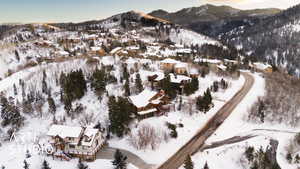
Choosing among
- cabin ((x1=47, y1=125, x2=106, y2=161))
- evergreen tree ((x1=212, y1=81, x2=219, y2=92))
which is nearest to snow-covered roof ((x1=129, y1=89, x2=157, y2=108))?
cabin ((x1=47, y1=125, x2=106, y2=161))

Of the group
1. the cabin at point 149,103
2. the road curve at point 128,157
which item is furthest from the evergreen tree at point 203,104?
the road curve at point 128,157

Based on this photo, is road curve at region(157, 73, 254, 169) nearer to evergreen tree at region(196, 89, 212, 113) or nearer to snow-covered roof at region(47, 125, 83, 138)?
evergreen tree at region(196, 89, 212, 113)

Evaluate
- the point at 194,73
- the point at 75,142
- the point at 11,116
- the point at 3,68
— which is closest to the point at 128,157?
the point at 75,142

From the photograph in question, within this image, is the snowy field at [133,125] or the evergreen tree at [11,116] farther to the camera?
the evergreen tree at [11,116]

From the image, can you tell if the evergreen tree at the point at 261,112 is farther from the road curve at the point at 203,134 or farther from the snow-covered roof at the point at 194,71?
→ the snow-covered roof at the point at 194,71

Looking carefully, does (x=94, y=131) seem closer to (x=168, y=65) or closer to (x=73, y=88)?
(x=73, y=88)
